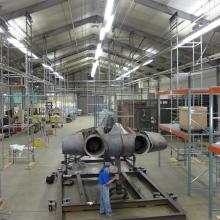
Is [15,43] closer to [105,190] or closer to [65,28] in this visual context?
[65,28]

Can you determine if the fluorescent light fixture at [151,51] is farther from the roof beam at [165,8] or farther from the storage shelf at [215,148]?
the storage shelf at [215,148]

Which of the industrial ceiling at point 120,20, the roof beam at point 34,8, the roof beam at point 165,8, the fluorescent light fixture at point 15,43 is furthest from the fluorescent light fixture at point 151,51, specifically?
the fluorescent light fixture at point 15,43

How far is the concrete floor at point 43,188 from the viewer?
670 centimetres

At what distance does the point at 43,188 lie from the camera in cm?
848

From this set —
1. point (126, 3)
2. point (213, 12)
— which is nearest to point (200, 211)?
point (213, 12)

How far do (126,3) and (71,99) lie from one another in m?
21.5

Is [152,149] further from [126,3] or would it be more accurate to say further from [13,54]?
[13,54]

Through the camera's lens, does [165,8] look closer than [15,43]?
No

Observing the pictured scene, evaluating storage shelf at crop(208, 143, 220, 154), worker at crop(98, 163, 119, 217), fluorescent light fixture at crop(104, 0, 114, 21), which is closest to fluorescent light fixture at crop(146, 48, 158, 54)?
fluorescent light fixture at crop(104, 0, 114, 21)

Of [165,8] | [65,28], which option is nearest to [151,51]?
[65,28]

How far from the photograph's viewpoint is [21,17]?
11.8 metres

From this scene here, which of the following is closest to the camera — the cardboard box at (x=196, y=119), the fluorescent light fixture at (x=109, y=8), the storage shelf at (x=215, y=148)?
the storage shelf at (x=215, y=148)

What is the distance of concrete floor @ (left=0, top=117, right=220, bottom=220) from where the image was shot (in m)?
6.70

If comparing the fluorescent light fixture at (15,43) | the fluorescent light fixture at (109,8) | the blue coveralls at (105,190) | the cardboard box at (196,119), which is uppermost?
the fluorescent light fixture at (109,8)
